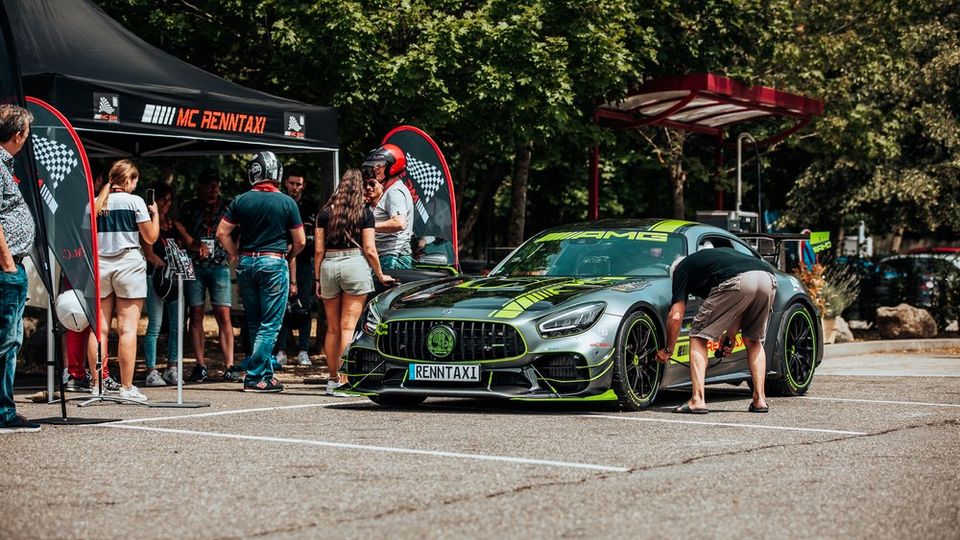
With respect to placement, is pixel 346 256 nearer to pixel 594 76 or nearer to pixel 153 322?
pixel 153 322

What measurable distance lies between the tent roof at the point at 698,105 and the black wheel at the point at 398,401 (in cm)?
932

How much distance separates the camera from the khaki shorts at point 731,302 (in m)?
9.70

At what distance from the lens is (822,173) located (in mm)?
29750

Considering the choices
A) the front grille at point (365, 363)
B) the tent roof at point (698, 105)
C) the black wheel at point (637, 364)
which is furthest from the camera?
the tent roof at point (698, 105)

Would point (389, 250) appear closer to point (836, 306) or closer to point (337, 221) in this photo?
point (337, 221)

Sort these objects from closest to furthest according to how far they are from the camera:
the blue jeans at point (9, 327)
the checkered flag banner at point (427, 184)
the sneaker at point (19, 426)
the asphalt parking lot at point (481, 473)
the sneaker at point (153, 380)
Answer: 1. the asphalt parking lot at point (481, 473)
2. the blue jeans at point (9, 327)
3. the sneaker at point (19, 426)
4. the sneaker at point (153, 380)
5. the checkered flag banner at point (427, 184)

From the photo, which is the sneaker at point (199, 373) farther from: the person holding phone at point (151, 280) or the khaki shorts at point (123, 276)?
the khaki shorts at point (123, 276)

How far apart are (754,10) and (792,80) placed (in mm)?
3275

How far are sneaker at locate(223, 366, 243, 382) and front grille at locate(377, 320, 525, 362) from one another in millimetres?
3421

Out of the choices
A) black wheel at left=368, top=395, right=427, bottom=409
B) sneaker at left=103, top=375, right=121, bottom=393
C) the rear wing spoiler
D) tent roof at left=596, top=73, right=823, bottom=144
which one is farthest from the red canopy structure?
sneaker at left=103, top=375, right=121, bottom=393

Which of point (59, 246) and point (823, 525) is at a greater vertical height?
point (59, 246)

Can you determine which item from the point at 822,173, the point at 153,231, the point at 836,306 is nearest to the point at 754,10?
the point at 836,306

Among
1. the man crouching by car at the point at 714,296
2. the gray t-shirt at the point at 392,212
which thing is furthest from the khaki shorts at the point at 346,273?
the man crouching by car at the point at 714,296

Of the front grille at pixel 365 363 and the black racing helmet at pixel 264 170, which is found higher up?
the black racing helmet at pixel 264 170
